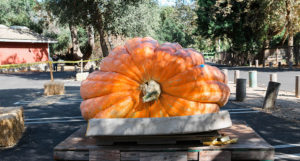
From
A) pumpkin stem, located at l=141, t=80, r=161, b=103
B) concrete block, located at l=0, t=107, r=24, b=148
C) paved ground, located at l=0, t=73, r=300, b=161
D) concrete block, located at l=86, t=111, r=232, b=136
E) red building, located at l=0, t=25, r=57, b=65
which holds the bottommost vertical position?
paved ground, located at l=0, t=73, r=300, b=161

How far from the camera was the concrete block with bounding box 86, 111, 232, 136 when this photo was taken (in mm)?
2834

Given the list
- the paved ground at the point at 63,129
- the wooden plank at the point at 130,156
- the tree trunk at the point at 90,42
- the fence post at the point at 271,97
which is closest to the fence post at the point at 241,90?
the paved ground at the point at 63,129

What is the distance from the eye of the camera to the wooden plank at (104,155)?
3035mm

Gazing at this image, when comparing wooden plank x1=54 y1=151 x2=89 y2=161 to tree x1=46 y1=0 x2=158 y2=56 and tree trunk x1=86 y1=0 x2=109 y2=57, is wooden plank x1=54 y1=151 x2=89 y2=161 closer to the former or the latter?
tree x1=46 y1=0 x2=158 y2=56

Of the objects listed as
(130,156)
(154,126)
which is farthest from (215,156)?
(130,156)

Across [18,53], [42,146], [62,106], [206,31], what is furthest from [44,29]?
[42,146]

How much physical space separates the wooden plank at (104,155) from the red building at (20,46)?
3171 cm

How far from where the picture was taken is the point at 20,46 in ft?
109

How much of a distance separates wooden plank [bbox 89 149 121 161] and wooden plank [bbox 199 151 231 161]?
0.92m

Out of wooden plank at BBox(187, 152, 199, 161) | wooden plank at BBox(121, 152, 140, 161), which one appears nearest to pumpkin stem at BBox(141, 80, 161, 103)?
wooden plank at BBox(121, 152, 140, 161)

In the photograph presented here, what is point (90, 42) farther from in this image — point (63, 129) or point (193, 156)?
point (193, 156)

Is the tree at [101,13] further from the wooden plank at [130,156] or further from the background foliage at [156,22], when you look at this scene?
the wooden plank at [130,156]

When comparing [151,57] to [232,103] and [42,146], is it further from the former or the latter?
[232,103]

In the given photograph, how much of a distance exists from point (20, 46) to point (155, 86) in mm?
34095
